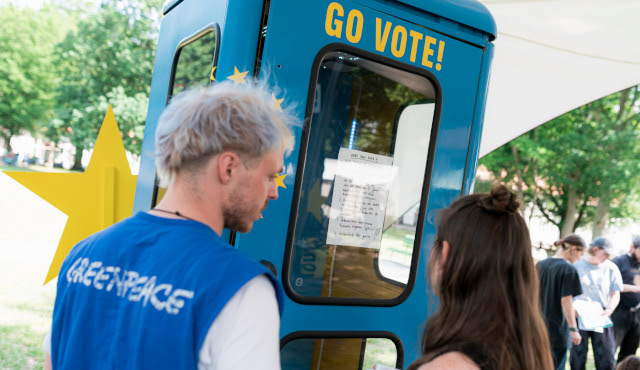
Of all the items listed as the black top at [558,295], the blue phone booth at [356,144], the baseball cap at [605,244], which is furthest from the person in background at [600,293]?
the blue phone booth at [356,144]

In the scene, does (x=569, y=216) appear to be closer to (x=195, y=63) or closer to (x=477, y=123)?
(x=477, y=123)

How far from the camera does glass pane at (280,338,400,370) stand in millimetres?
1927

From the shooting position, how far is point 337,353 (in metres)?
2.02

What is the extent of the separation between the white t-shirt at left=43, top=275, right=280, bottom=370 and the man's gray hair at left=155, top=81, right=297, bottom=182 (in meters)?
0.28

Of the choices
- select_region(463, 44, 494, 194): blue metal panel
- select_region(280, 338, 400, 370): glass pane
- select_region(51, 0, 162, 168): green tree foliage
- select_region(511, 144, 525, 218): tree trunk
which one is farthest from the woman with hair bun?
select_region(51, 0, 162, 168): green tree foliage

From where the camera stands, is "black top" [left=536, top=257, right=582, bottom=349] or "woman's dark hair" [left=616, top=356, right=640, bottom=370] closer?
"woman's dark hair" [left=616, top=356, right=640, bottom=370]

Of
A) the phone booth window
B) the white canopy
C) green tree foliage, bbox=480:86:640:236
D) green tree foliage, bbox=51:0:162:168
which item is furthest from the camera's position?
green tree foliage, bbox=51:0:162:168

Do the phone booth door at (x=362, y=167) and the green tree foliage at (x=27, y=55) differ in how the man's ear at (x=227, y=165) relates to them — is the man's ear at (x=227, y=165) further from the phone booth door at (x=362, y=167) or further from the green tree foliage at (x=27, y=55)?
the green tree foliage at (x=27, y=55)

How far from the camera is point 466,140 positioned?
6.98 feet

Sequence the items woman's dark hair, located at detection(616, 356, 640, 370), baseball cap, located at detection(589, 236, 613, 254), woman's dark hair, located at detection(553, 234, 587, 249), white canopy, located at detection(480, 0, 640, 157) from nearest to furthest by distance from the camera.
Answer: woman's dark hair, located at detection(616, 356, 640, 370) → white canopy, located at detection(480, 0, 640, 157) → woman's dark hair, located at detection(553, 234, 587, 249) → baseball cap, located at detection(589, 236, 613, 254)

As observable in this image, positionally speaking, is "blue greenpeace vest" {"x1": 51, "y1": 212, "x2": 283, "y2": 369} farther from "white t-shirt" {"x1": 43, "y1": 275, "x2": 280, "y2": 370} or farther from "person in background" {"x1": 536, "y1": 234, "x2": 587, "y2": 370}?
"person in background" {"x1": 536, "y1": 234, "x2": 587, "y2": 370}

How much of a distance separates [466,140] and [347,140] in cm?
50

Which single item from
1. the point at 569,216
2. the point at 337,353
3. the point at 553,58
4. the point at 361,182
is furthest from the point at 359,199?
the point at 569,216

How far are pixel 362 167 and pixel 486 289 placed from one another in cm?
79
